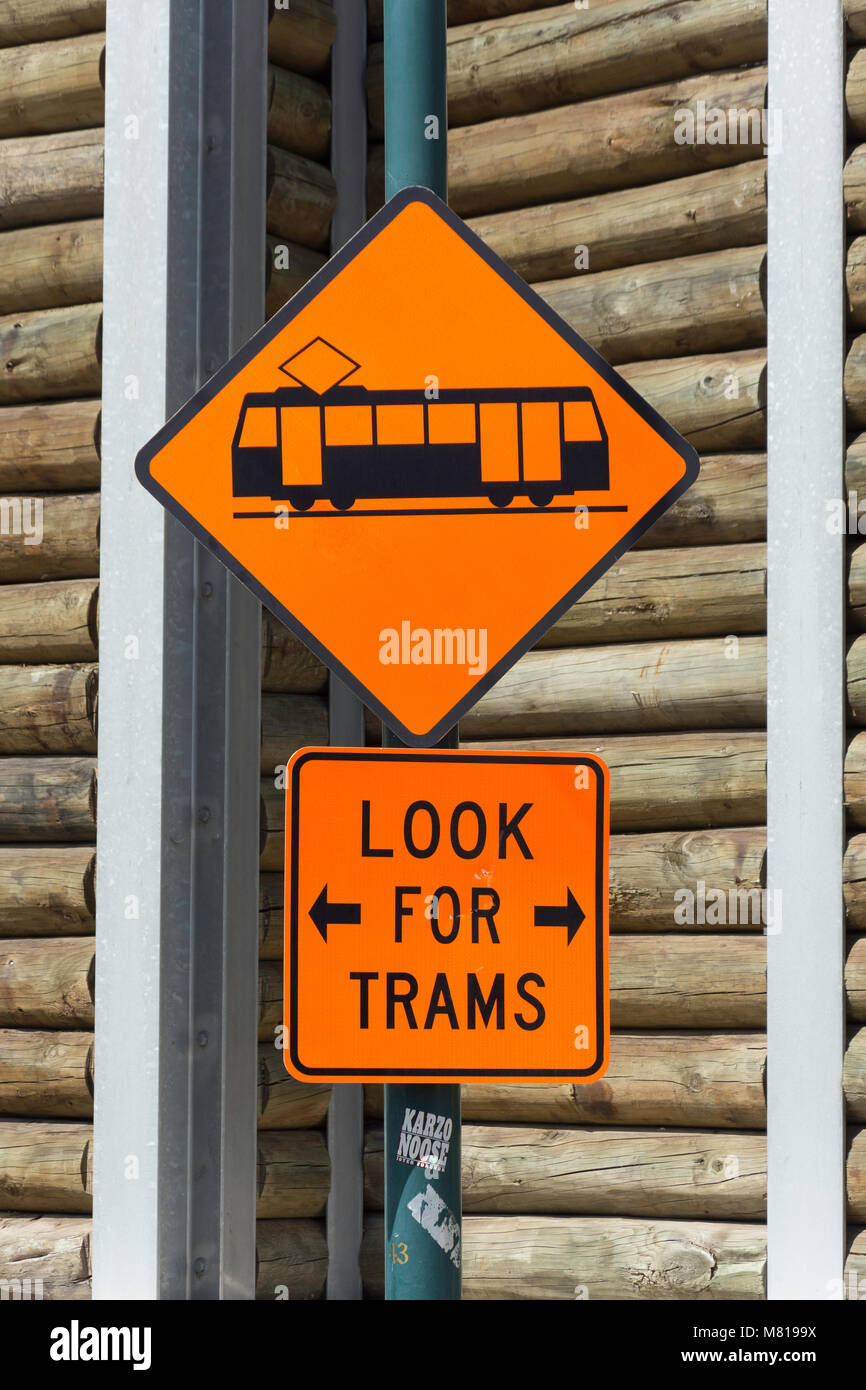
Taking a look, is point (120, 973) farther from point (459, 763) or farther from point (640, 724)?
point (459, 763)

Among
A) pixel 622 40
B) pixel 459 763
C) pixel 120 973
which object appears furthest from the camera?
pixel 622 40

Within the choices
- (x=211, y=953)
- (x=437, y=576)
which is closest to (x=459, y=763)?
(x=437, y=576)

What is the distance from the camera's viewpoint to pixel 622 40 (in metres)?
4.67

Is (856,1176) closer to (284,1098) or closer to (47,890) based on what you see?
(284,1098)

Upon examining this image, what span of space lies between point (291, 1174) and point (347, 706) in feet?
4.87

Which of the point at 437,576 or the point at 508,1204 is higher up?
the point at 437,576

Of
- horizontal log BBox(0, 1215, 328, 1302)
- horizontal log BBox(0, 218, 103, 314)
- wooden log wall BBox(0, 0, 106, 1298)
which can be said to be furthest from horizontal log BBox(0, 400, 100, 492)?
horizontal log BBox(0, 1215, 328, 1302)

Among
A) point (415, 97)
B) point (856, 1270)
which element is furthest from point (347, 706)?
point (415, 97)

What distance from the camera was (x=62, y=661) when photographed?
472 cm

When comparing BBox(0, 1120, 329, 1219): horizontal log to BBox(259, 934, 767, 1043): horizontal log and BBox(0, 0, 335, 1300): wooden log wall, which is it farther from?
BBox(259, 934, 767, 1043): horizontal log

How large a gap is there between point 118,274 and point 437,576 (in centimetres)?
264

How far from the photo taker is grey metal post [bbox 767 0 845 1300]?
159 inches

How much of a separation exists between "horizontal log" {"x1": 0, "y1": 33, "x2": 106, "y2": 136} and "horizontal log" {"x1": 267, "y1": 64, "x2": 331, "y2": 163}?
1.76ft
